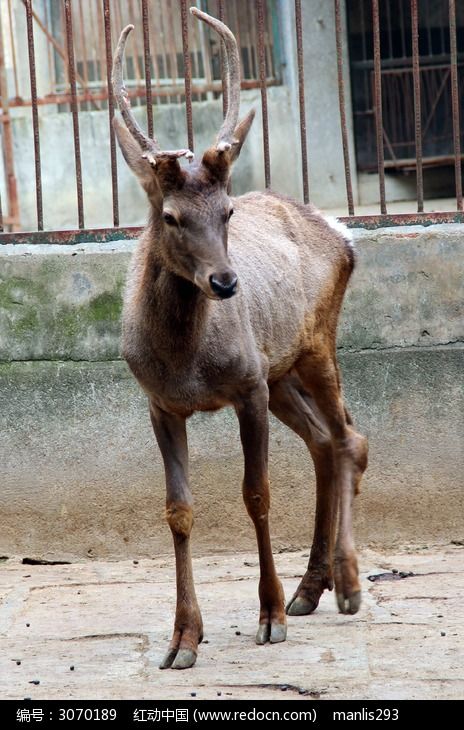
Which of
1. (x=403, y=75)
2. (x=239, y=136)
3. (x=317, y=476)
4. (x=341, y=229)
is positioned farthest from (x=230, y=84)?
(x=403, y=75)

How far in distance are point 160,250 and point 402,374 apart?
2272 millimetres

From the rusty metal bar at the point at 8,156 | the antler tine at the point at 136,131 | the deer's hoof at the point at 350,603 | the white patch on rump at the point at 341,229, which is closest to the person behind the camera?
the antler tine at the point at 136,131

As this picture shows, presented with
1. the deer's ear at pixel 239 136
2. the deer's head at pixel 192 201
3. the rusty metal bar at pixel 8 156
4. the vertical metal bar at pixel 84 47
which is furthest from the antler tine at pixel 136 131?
the rusty metal bar at pixel 8 156

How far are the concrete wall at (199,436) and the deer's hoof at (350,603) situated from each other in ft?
4.36

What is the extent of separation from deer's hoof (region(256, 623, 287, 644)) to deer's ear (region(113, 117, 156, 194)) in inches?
73.2

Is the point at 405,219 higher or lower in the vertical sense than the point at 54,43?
lower

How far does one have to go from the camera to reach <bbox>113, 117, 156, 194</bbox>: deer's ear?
500 cm

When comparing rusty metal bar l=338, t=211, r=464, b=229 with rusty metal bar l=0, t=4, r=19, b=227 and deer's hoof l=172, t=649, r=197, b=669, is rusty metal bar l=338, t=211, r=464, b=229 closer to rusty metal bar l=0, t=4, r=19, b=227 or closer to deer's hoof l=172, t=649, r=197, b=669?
deer's hoof l=172, t=649, r=197, b=669

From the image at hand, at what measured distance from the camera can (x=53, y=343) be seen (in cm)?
700

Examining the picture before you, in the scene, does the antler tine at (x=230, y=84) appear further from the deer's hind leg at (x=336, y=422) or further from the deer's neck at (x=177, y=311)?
the deer's hind leg at (x=336, y=422)

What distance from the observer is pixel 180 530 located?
17.2 ft

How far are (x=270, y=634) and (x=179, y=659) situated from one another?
496 mm

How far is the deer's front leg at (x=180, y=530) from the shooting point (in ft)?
16.4

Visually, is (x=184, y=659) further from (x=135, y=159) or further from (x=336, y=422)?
(x=135, y=159)
